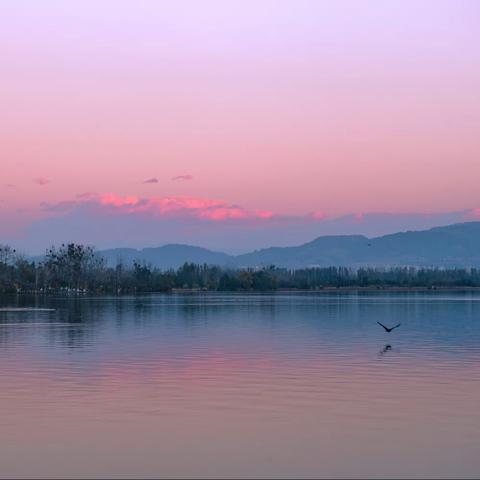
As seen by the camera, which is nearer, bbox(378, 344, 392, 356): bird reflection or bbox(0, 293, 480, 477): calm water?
bbox(0, 293, 480, 477): calm water

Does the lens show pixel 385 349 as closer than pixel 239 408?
No

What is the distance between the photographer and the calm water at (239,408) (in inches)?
1014

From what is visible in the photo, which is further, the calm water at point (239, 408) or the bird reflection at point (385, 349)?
the bird reflection at point (385, 349)

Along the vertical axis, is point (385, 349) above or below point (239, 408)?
above

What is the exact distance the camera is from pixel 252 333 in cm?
7775

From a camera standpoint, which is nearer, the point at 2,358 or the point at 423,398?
the point at 423,398

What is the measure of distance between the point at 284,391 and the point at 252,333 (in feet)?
126

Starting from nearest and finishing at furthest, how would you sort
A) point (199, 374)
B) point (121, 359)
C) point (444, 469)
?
point (444, 469) < point (199, 374) < point (121, 359)

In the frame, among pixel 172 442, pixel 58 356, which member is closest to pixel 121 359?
pixel 58 356

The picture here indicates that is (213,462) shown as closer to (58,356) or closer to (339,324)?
(58,356)

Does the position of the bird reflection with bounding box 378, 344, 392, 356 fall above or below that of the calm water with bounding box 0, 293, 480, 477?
above

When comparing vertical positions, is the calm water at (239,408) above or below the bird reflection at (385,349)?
below

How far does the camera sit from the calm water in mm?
25766

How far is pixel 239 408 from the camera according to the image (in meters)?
35.1
